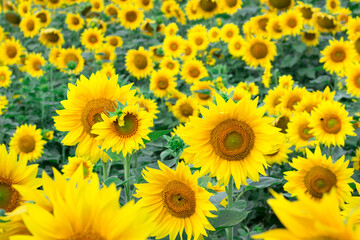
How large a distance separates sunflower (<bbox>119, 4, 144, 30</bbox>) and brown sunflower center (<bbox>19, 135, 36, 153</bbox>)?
112 inches

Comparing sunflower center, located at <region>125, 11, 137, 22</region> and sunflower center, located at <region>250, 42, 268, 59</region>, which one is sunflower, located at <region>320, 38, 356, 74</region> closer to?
sunflower center, located at <region>250, 42, 268, 59</region>

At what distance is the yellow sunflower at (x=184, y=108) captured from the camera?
3852 millimetres

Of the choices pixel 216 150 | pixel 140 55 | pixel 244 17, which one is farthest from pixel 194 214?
pixel 244 17

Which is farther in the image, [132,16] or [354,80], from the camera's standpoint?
[132,16]

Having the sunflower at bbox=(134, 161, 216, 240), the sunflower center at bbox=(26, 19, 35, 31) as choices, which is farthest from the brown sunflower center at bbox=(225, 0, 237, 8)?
the sunflower at bbox=(134, 161, 216, 240)

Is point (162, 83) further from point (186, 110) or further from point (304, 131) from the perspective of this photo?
point (304, 131)

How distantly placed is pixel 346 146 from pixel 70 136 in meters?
2.39

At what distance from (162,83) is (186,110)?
1.60 feet

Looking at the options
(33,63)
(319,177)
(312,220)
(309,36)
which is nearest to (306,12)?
(309,36)

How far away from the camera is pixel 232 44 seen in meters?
4.79

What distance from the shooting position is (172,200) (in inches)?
63.1

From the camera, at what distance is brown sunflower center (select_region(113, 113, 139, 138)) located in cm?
174

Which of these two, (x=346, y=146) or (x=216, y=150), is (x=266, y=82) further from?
(x=216, y=150)

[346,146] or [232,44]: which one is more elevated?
[232,44]
